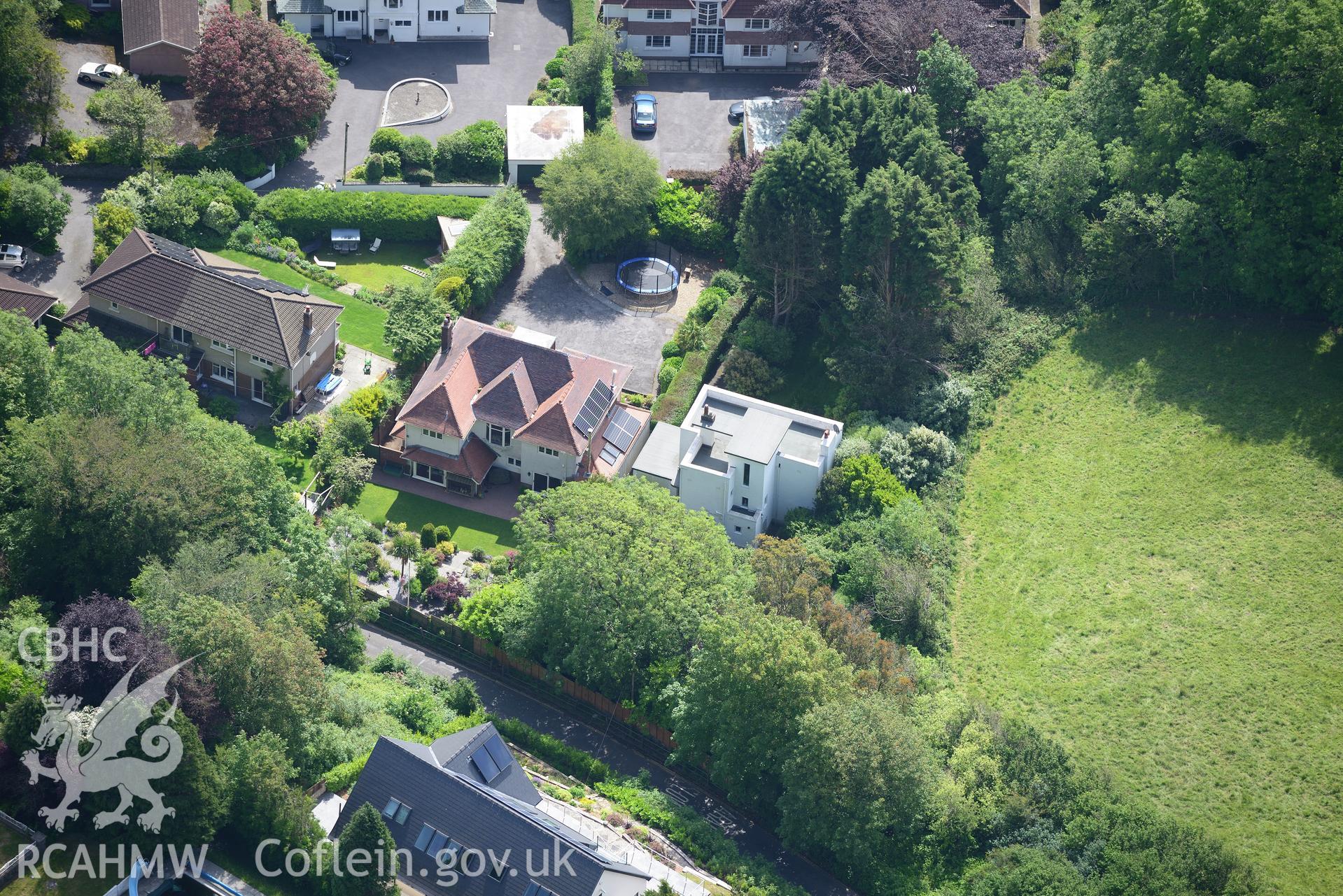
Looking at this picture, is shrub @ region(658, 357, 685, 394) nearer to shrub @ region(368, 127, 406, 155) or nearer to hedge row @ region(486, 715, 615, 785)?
hedge row @ region(486, 715, 615, 785)

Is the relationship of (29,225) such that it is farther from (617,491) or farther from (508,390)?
(617,491)

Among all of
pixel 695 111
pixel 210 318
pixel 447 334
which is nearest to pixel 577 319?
pixel 447 334

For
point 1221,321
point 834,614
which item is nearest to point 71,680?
point 834,614

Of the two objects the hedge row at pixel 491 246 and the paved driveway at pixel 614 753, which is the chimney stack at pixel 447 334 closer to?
the hedge row at pixel 491 246

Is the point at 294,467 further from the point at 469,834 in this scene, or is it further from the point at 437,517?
the point at 469,834

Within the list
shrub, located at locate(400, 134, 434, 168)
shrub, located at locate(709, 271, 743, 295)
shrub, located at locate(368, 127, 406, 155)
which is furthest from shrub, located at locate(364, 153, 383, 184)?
shrub, located at locate(709, 271, 743, 295)
